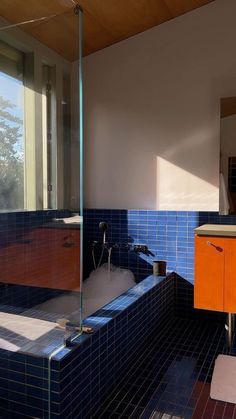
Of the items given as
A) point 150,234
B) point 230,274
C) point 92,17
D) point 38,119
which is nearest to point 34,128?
point 38,119

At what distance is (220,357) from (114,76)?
2.43 meters

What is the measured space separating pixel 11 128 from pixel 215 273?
1762 mm

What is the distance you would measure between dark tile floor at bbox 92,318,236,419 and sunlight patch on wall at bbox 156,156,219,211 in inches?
38.9

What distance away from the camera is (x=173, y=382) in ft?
6.08

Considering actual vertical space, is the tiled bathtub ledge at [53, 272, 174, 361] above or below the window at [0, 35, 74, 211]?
below

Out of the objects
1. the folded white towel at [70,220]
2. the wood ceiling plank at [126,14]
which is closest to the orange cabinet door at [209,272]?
the folded white towel at [70,220]

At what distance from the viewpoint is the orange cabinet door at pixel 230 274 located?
2168 millimetres

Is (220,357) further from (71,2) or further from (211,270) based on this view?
(71,2)

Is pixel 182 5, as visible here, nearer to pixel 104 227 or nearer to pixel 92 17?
pixel 92 17

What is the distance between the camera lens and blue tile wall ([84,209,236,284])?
9.19 ft

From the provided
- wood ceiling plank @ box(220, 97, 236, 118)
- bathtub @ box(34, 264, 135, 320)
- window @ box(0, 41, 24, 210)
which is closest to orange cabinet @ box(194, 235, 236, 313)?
bathtub @ box(34, 264, 135, 320)

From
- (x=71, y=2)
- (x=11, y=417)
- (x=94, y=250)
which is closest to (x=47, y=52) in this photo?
(x=71, y=2)

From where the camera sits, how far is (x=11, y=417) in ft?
4.82

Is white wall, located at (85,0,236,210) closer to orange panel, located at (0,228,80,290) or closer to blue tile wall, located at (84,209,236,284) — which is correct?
blue tile wall, located at (84,209,236,284)
